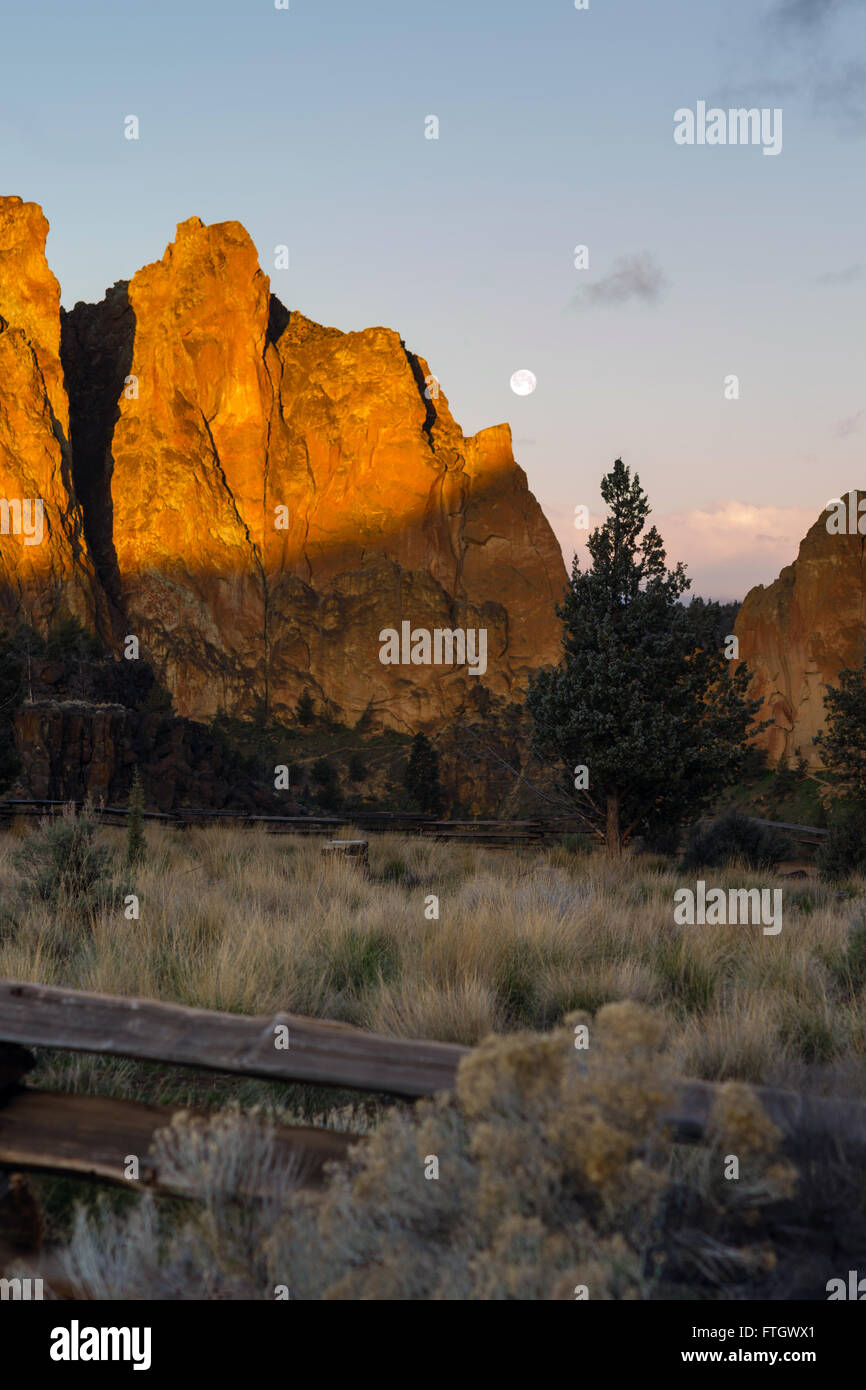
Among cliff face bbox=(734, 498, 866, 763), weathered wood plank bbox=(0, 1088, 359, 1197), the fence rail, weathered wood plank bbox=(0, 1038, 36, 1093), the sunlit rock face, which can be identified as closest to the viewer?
weathered wood plank bbox=(0, 1088, 359, 1197)

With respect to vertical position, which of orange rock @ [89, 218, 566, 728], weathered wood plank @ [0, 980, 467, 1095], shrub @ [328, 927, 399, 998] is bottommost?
shrub @ [328, 927, 399, 998]

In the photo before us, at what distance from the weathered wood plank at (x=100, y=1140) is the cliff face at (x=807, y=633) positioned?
187 ft

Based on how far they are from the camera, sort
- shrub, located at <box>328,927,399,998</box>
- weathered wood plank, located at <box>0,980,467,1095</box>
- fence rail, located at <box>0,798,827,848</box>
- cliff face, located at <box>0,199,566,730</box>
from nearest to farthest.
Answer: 1. weathered wood plank, located at <box>0,980,467,1095</box>
2. shrub, located at <box>328,927,399,998</box>
3. fence rail, located at <box>0,798,827,848</box>
4. cliff face, located at <box>0,199,566,730</box>

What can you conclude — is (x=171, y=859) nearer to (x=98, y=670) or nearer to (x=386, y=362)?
(x=98, y=670)

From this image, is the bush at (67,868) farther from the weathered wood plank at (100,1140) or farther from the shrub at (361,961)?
the weathered wood plank at (100,1140)

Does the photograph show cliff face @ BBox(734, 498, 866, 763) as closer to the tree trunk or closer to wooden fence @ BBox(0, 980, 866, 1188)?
the tree trunk

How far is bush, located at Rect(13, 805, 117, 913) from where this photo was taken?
713cm

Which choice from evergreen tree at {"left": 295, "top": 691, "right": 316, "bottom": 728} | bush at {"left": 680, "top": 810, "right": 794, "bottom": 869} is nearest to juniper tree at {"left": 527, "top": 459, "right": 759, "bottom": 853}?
bush at {"left": 680, "top": 810, "right": 794, "bottom": 869}

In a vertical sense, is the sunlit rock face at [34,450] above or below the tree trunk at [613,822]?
above

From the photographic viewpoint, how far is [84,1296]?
2.34 m

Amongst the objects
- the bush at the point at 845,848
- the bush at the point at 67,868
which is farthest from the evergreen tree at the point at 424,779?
the bush at the point at 67,868

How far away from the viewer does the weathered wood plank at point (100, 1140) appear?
8.58 ft

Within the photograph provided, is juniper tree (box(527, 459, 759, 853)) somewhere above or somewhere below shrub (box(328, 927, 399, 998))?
above

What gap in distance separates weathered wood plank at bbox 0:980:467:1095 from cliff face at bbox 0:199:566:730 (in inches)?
3607
